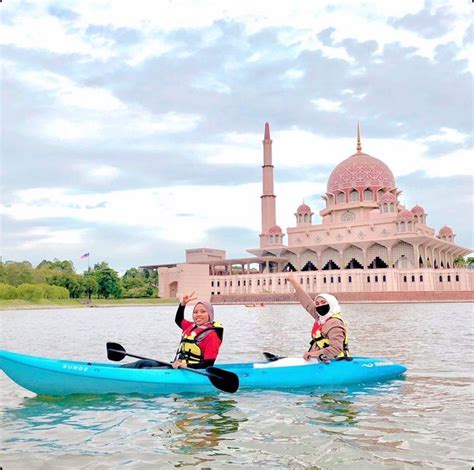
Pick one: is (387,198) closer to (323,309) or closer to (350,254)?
(350,254)

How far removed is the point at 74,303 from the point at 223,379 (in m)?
54.1

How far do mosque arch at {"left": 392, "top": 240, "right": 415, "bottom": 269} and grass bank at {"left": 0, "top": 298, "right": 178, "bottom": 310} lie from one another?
2680cm

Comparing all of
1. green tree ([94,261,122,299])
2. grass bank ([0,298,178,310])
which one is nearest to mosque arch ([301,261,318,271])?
grass bank ([0,298,178,310])

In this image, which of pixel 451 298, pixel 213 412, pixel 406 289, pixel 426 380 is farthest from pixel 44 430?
pixel 406 289

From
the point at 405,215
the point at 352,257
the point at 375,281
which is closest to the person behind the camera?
the point at 375,281

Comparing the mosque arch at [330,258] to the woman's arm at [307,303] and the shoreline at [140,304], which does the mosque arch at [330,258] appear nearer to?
the shoreline at [140,304]

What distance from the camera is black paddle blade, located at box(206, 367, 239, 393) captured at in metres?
8.61

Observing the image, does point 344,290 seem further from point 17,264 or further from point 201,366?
point 201,366

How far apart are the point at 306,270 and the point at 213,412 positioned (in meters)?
70.7

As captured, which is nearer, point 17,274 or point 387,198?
point 17,274

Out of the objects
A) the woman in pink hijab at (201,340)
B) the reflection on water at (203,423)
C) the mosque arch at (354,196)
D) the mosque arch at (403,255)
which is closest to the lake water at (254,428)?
the reflection on water at (203,423)

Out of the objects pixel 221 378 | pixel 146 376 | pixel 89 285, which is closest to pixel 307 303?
pixel 221 378

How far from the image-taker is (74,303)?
60062 mm

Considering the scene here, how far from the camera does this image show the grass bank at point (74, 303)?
52.3m
